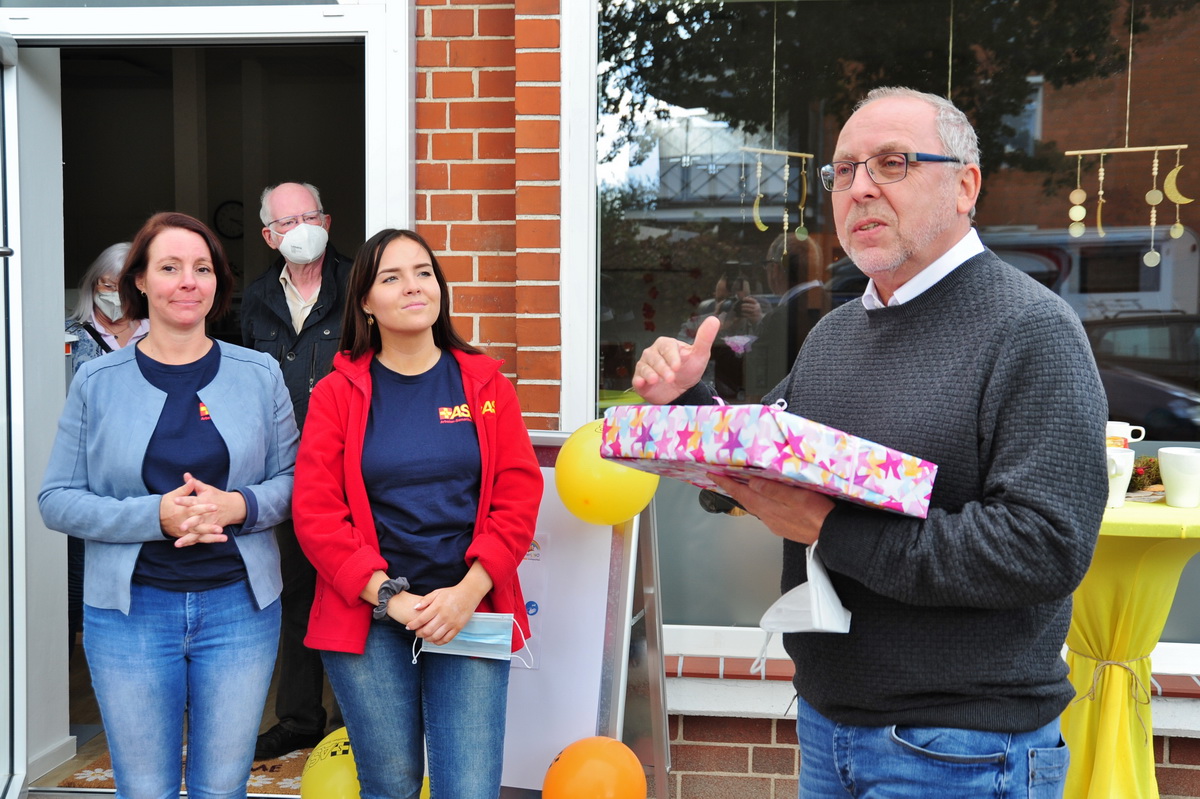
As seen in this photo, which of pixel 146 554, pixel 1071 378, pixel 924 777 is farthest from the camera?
pixel 146 554

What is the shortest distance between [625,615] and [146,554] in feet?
3.90

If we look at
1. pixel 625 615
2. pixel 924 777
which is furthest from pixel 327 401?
pixel 924 777

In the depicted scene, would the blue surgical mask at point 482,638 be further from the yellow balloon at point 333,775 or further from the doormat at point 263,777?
the doormat at point 263,777

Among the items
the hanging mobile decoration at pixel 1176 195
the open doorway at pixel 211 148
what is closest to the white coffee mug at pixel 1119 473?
the hanging mobile decoration at pixel 1176 195

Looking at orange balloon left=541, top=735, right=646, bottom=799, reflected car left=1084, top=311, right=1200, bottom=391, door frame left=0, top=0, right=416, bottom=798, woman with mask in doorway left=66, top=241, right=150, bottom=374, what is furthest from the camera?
woman with mask in doorway left=66, top=241, right=150, bottom=374

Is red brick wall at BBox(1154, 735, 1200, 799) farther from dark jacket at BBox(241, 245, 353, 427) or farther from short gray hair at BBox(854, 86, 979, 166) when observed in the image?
dark jacket at BBox(241, 245, 353, 427)

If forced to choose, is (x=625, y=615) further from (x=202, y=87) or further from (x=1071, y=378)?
(x=202, y=87)

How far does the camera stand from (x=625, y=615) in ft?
8.95

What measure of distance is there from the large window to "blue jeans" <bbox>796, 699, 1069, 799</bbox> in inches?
76.8

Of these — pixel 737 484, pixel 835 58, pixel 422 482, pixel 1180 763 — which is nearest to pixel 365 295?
pixel 422 482

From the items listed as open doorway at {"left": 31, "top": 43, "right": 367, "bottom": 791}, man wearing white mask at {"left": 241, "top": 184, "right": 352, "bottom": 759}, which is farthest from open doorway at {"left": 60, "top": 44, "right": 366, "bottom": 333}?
man wearing white mask at {"left": 241, "top": 184, "right": 352, "bottom": 759}

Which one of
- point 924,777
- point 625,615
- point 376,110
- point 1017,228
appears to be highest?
point 376,110

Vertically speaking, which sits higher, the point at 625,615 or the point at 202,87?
the point at 202,87

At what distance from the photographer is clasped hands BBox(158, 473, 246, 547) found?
2.19 m
